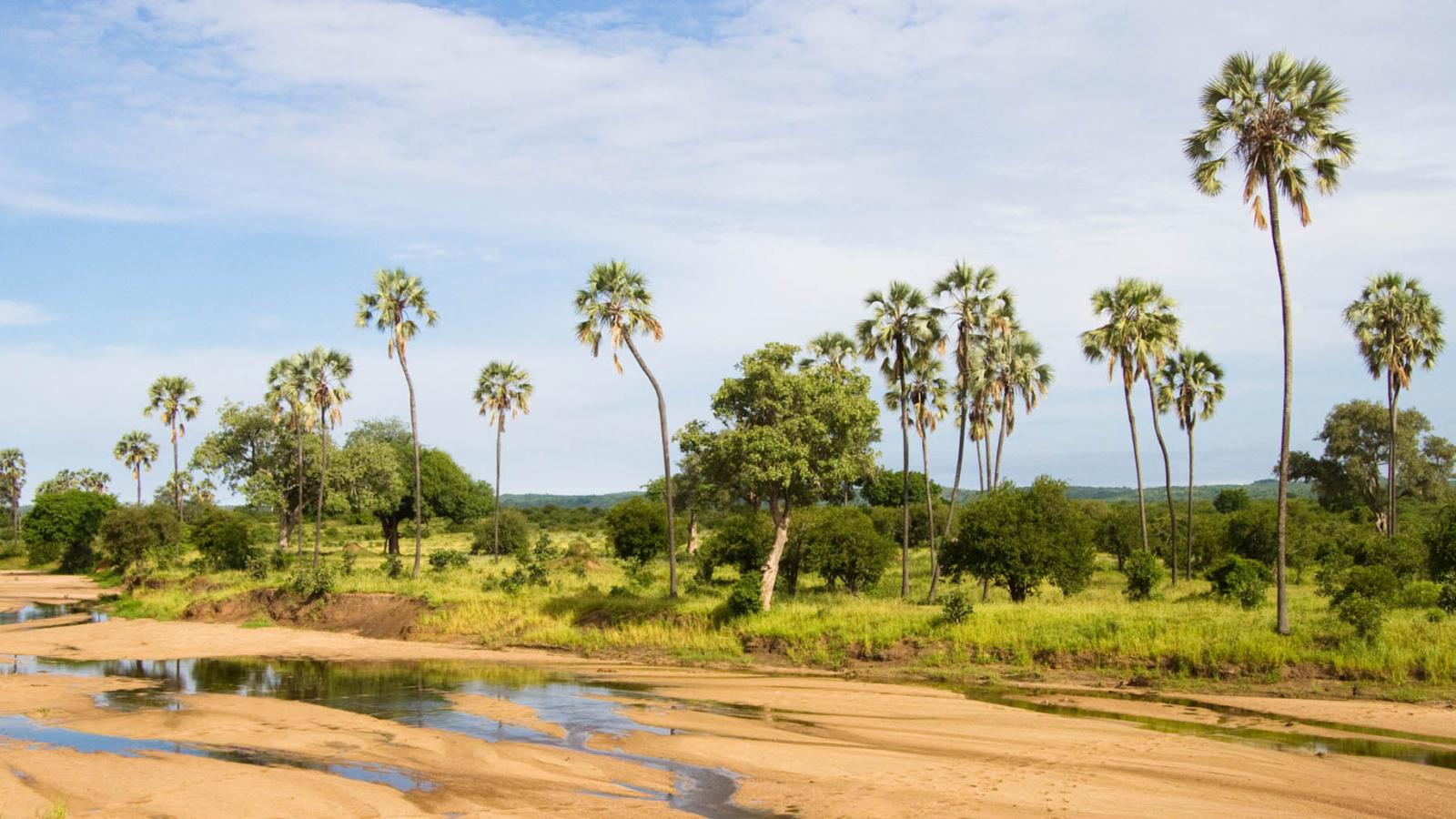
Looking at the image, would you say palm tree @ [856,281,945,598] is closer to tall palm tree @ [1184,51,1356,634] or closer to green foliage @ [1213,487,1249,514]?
tall palm tree @ [1184,51,1356,634]

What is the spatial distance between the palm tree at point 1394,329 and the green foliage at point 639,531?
114ft

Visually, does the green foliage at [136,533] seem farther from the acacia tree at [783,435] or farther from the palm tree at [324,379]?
the acacia tree at [783,435]

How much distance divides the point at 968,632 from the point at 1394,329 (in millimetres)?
29385

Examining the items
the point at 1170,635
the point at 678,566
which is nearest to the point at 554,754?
the point at 1170,635

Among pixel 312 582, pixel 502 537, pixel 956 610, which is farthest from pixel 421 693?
pixel 502 537

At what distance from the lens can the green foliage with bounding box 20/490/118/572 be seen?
259 ft

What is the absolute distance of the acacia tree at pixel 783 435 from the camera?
30.1 m

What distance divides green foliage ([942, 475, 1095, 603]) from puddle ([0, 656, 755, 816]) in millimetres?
15605

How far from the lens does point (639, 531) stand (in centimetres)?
5722

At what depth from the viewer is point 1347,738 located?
59.1 feet

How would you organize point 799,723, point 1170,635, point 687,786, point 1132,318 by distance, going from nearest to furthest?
point 687,786
point 799,723
point 1170,635
point 1132,318

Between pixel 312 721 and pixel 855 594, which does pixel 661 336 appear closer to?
pixel 855 594

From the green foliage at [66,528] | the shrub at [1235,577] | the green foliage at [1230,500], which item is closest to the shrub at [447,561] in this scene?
the shrub at [1235,577]

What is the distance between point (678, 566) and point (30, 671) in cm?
3127
